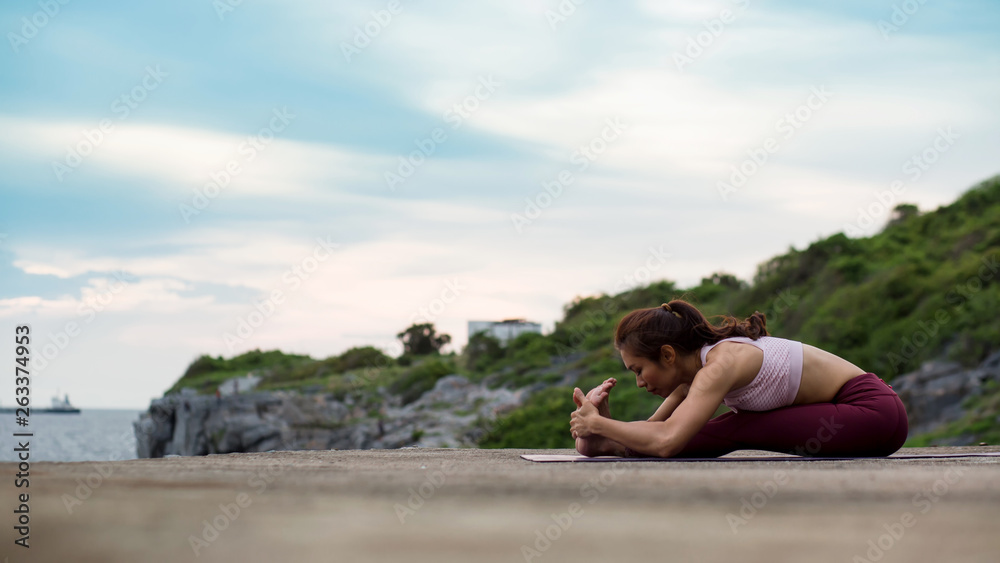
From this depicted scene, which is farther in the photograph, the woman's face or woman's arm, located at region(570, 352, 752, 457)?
the woman's face

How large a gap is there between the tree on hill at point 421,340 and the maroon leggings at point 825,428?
4212 cm

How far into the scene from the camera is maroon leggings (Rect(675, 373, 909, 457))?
3.66 meters

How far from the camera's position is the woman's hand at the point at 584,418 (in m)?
3.67

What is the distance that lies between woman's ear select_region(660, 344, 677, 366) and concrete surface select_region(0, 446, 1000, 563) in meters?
1.64

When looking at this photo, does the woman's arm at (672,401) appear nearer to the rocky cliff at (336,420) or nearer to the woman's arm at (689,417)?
the woman's arm at (689,417)

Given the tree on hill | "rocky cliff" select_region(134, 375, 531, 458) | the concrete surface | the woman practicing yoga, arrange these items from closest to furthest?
the concrete surface → the woman practicing yoga → "rocky cliff" select_region(134, 375, 531, 458) → the tree on hill

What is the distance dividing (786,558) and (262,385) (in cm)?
4725

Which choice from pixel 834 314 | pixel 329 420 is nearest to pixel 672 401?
pixel 834 314

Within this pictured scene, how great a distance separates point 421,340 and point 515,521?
44.7 m

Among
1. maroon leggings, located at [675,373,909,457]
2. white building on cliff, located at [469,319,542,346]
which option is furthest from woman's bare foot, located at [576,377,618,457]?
white building on cliff, located at [469,319,542,346]

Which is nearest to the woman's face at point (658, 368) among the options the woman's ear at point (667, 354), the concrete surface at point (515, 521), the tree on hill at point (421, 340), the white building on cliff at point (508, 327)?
the woman's ear at point (667, 354)

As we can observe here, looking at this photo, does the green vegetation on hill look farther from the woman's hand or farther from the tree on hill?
the tree on hill

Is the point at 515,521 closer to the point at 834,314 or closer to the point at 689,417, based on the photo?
the point at 689,417

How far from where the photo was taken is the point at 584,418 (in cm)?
371
